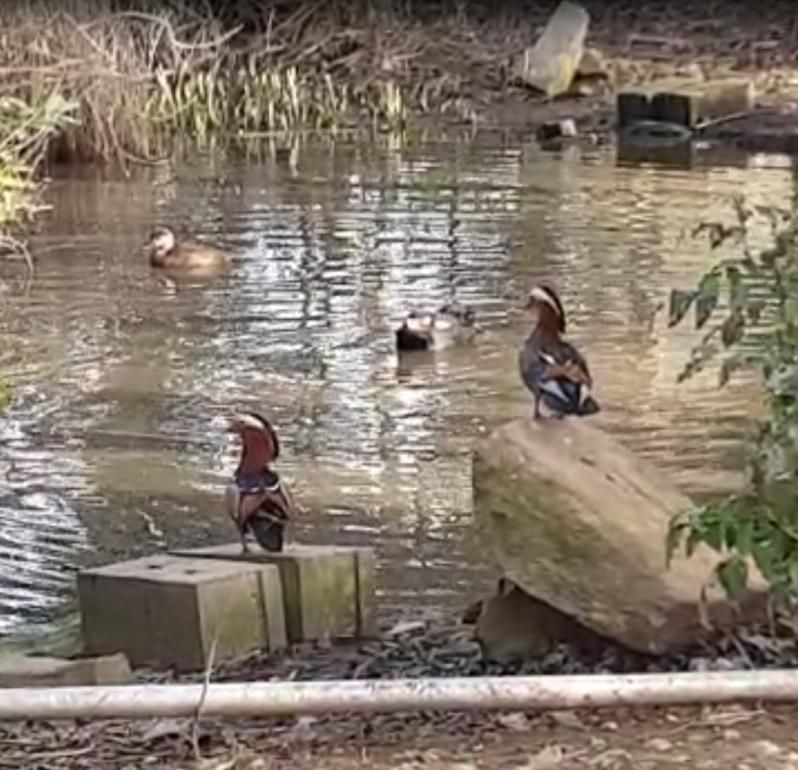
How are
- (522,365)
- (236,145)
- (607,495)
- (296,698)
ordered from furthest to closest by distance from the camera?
(236,145) → (522,365) → (607,495) → (296,698)

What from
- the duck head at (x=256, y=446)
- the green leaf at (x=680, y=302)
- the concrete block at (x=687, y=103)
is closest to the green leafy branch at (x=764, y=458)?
the green leaf at (x=680, y=302)

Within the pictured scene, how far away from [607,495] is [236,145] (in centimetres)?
1273

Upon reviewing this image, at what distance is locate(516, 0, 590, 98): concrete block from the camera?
20.0 m

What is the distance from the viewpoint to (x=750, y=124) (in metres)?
17.3

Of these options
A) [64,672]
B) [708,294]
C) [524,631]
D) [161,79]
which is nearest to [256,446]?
[524,631]

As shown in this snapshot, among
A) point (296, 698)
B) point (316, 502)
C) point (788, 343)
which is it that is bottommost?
point (316, 502)

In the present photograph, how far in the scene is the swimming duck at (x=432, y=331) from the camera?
344 inches

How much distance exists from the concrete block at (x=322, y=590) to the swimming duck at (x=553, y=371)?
594 mm

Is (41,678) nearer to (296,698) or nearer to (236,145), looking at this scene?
(296,698)

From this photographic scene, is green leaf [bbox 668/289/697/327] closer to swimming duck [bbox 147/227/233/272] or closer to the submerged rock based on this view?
the submerged rock

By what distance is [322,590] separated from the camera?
493 cm

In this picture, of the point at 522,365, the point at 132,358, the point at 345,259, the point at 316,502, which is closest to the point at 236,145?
the point at 345,259

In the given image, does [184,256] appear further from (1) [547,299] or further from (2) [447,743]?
(2) [447,743]

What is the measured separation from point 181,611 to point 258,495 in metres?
0.65
